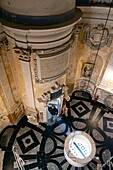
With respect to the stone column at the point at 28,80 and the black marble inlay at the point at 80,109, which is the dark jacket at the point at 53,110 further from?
the black marble inlay at the point at 80,109

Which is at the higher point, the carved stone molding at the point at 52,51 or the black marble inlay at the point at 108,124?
the carved stone molding at the point at 52,51

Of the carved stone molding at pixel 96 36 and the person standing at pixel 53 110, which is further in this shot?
the person standing at pixel 53 110

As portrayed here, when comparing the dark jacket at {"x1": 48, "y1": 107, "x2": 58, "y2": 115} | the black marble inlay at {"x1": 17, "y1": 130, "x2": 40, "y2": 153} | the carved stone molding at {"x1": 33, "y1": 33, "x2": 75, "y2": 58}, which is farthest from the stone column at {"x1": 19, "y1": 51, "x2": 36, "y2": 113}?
the black marble inlay at {"x1": 17, "y1": 130, "x2": 40, "y2": 153}

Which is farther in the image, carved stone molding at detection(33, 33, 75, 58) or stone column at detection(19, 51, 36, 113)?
stone column at detection(19, 51, 36, 113)

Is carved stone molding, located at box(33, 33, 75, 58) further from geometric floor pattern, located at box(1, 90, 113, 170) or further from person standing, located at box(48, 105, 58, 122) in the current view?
geometric floor pattern, located at box(1, 90, 113, 170)

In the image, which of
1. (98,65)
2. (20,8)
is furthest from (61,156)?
(20,8)

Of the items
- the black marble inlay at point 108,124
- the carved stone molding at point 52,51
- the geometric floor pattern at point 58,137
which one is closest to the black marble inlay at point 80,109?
the geometric floor pattern at point 58,137

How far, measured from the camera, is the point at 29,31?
4.55m

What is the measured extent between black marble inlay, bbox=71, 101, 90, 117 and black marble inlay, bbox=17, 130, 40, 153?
2961mm

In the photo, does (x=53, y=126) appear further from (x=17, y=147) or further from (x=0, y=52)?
(x=0, y=52)

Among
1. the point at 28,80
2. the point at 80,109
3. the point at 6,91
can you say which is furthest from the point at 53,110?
the point at 28,80

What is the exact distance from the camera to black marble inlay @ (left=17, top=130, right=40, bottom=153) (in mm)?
8062

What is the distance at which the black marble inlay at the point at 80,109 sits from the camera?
963 cm

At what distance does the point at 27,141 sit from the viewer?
8289mm
